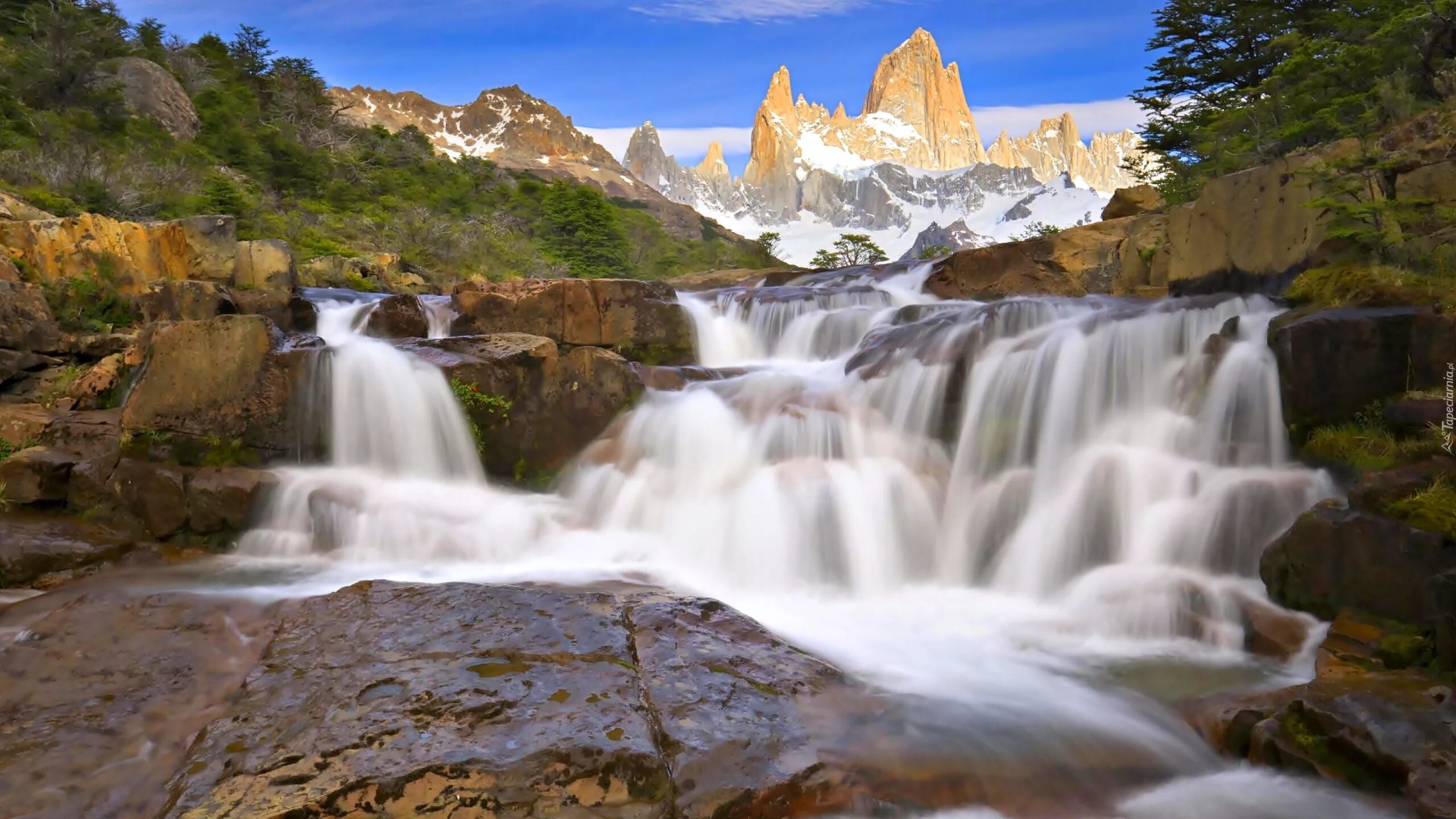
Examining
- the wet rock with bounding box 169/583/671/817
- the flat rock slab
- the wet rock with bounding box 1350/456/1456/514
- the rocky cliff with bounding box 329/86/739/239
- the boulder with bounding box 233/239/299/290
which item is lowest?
the flat rock slab

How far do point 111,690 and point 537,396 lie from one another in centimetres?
611

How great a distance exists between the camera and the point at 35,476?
7.97 m

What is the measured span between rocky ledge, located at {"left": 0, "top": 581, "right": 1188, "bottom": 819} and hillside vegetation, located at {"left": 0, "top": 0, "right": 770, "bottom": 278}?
15924mm

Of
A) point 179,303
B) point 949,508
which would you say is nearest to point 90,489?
point 179,303

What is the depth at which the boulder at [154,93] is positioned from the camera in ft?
98.2

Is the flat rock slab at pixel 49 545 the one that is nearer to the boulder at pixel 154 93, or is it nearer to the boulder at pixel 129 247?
the boulder at pixel 129 247

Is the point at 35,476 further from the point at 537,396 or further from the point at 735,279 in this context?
the point at 735,279

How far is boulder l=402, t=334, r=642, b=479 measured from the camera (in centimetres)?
1002

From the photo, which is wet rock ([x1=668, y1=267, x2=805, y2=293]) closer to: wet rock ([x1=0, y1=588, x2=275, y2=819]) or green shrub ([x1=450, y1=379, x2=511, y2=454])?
green shrub ([x1=450, y1=379, x2=511, y2=454])

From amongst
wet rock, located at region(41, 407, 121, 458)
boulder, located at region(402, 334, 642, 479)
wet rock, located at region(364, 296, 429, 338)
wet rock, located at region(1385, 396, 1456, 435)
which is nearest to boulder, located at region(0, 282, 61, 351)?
wet rock, located at region(41, 407, 121, 458)

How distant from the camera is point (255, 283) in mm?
15180

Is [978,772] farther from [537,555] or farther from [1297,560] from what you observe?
[537,555]

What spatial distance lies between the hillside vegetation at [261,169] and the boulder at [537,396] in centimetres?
1218

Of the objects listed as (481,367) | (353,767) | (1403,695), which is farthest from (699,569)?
(1403,695)
